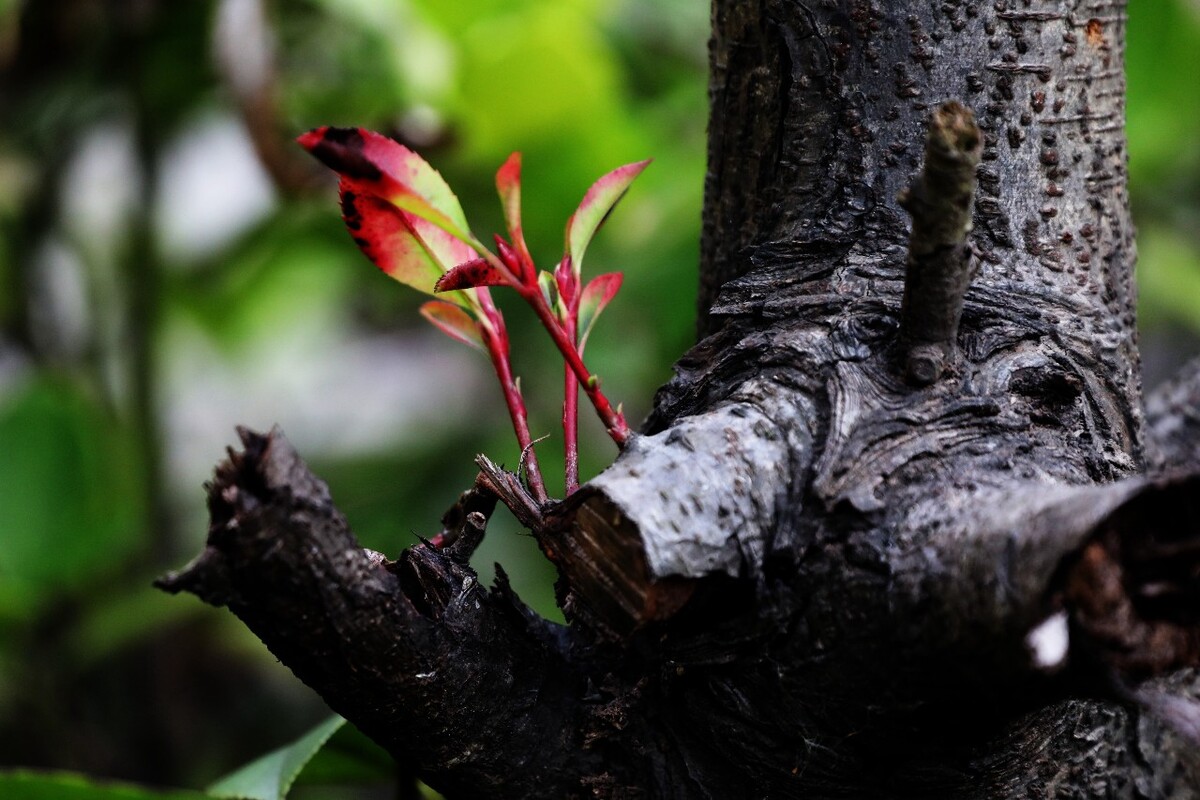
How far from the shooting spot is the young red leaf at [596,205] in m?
0.44

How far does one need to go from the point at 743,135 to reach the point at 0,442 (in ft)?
3.25

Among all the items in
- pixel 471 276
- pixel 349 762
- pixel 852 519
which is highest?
pixel 471 276

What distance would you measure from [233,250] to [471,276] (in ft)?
4.21

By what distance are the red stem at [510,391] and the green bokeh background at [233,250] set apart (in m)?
0.56

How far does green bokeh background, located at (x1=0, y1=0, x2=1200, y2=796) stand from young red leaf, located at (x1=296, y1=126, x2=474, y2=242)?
2.06ft

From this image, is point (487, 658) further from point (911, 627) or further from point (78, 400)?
point (78, 400)

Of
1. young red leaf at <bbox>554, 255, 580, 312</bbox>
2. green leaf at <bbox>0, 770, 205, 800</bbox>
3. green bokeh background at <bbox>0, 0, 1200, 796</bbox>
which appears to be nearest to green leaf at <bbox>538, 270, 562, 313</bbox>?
young red leaf at <bbox>554, 255, 580, 312</bbox>

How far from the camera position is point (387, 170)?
369mm

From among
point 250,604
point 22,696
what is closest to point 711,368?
point 250,604

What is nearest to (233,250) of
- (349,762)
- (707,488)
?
(349,762)

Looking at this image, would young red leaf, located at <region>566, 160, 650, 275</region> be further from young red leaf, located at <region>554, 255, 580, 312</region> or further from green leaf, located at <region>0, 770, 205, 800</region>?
green leaf, located at <region>0, 770, 205, 800</region>

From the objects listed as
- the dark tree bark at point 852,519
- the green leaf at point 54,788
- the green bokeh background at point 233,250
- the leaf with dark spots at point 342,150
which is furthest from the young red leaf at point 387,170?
the green bokeh background at point 233,250

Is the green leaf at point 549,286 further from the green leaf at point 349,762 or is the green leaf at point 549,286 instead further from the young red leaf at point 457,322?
the green leaf at point 349,762

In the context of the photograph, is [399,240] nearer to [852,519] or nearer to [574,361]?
[574,361]
